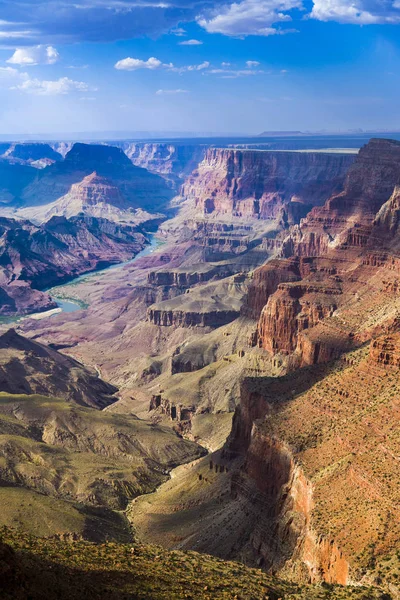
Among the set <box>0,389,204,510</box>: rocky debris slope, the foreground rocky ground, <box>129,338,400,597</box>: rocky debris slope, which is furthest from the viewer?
<box>0,389,204,510</box>: rocky debris slope

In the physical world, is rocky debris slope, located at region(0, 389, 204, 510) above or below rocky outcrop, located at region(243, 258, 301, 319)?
below

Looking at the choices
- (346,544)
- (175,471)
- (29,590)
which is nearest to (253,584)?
(346,544)

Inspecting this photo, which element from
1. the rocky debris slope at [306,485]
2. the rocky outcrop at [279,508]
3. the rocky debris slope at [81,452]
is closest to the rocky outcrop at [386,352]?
the rocky debris slope at [306,485]

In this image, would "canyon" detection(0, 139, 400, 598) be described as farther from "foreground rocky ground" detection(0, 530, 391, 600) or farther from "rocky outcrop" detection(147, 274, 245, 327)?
"foreground rocky ground" detection(0, 530, 391, 600)

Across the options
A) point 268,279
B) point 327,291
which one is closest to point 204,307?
point 268,279

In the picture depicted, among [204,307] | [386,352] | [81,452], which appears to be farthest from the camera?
[204,307]

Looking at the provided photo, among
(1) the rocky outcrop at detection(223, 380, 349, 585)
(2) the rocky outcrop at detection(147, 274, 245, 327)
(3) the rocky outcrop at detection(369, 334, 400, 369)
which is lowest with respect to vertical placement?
(2) the rocky outcrop at detection(147, 274, 245, 327)

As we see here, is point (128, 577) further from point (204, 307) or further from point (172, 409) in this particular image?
point (204, 307)

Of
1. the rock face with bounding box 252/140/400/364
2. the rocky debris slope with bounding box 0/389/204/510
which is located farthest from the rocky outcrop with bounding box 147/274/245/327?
the rocky debris slope with bounding box 0/389/204/510

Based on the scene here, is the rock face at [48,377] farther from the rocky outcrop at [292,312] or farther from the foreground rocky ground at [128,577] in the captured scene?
the foreground rocky ground at [128,577]
